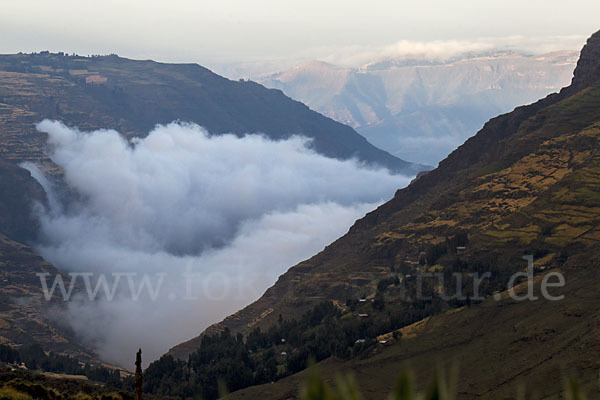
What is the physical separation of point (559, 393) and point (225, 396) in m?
147

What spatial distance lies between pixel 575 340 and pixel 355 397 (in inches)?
7319

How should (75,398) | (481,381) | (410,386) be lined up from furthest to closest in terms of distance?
(481,381) < (75,398) < (410,386)

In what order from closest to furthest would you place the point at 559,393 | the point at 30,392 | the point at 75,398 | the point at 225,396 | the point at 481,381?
the point at 225,396
the point at 30,392
the point at 75,398
the point at 559,393
the point at 481,381

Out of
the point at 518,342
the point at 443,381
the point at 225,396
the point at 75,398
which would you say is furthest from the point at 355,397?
the point at 518,342

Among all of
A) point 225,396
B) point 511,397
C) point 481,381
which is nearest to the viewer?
point 225,396

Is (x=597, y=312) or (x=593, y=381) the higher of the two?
(x=597, y=312)

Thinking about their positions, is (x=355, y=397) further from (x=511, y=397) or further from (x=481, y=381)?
(x=481, y=381)

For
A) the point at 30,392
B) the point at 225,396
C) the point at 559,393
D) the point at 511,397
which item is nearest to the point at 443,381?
the point at 225,396

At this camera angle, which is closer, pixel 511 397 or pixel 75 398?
pixel 75 398

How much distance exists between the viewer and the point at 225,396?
11.6 m

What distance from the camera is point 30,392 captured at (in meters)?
86.8

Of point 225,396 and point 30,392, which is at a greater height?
point 30,392

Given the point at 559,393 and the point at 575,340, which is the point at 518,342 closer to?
the point at 575,340

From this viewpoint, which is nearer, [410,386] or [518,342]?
[410,386]
